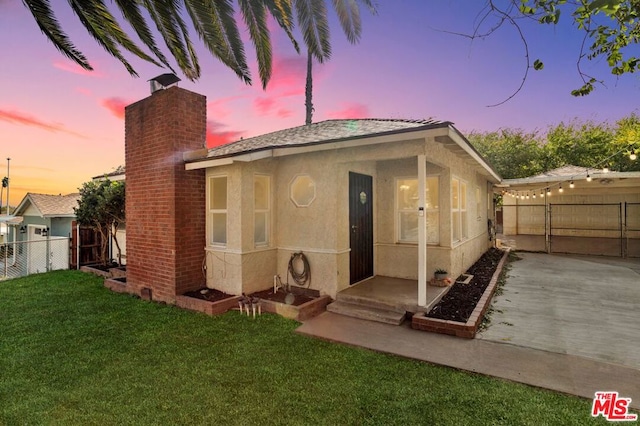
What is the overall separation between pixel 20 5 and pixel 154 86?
131 inches

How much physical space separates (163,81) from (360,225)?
18.9ft

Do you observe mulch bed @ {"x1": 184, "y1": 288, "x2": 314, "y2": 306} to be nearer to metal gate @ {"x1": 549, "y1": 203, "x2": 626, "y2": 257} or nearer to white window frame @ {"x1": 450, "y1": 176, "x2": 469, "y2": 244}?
white window frame @ {"x1": 450, "y1": 176, "x2": 469, "y2": 244}

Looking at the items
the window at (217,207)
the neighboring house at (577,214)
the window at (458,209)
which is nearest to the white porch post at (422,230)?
the window at (458,209)

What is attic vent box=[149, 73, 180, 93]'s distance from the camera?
743 centimetres

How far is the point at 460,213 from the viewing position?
27.9ft

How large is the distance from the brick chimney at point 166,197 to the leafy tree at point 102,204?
2.54 meters

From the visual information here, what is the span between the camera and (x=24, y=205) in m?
19.4

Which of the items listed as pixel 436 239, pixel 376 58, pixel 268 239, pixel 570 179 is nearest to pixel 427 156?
pixel 436 239

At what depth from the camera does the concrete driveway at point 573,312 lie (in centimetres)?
459

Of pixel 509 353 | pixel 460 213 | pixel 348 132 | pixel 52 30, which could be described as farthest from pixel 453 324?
pixel 52 30

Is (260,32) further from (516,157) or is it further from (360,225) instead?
(516,157)

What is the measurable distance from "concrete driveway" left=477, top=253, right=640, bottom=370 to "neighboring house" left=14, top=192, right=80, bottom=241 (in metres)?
18.7

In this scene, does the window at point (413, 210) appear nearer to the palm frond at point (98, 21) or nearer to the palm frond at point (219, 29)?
the palm frond at point (219, 29)

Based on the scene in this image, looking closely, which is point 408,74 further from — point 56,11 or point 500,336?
point 56,11
